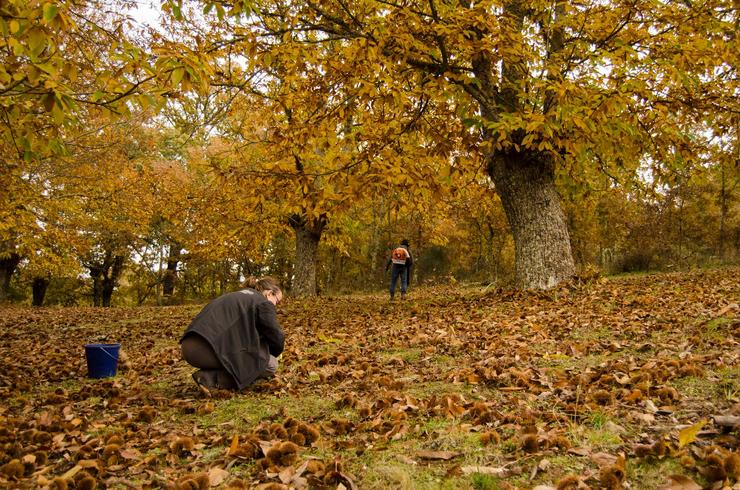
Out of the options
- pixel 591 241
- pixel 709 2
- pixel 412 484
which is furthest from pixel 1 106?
pixel 591 241

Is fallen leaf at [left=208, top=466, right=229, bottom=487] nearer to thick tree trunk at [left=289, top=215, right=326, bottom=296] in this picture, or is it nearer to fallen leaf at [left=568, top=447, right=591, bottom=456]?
fallen leaf at [left=568, top=447, right=591, bottom=456]

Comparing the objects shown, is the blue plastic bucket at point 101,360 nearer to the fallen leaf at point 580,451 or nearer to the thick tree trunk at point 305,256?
the fallen leaf at point 580,451

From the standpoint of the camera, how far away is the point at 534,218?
10.3 metres

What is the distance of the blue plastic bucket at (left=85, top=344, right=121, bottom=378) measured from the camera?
241 inches

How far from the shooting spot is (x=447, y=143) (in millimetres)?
8664

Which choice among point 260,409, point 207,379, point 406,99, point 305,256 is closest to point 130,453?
point 260,409

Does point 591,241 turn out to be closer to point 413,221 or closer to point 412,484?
point 413,221

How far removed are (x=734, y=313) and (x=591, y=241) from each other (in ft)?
85.8

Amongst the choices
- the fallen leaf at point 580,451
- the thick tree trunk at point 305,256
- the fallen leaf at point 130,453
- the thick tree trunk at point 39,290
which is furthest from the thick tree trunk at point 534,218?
the thick tree trunk at point 39,290

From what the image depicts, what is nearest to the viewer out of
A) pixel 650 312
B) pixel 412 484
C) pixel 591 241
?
pixel 412 484

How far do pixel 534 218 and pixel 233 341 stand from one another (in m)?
7.21

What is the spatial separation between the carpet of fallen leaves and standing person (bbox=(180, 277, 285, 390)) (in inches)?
8.5

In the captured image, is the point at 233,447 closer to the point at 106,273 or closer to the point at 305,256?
the point at 305,256

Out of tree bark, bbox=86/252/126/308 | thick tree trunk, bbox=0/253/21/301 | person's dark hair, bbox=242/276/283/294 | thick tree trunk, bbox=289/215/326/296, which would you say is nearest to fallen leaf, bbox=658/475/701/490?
person's dark hair, bbox=242/276/283/294
